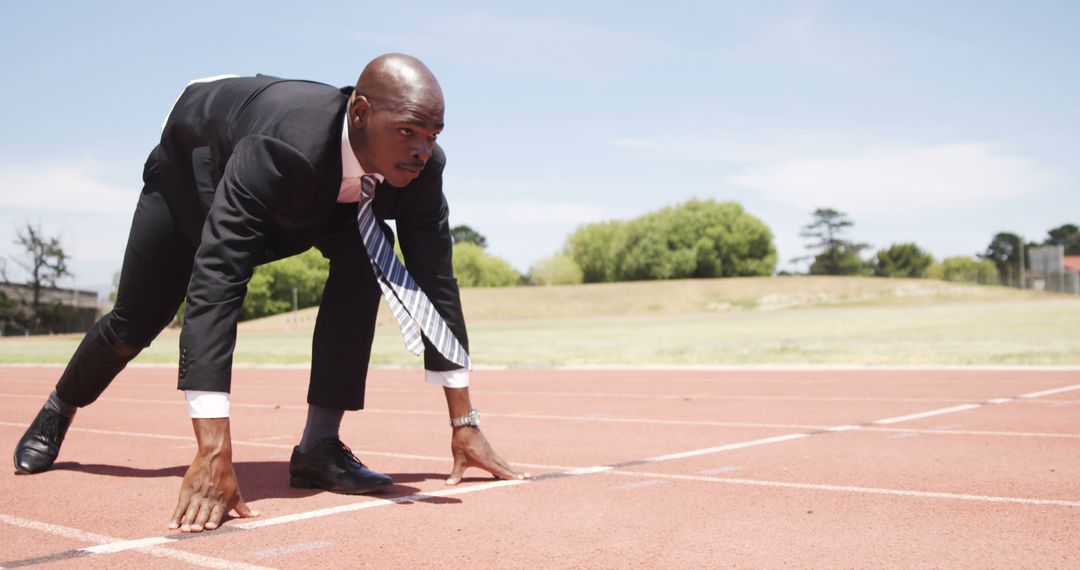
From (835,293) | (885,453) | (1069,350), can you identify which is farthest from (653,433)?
(835,293)

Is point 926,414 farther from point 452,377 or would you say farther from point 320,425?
point 320,425

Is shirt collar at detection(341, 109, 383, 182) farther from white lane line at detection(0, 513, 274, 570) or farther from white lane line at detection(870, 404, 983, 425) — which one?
white lane line at detection(870, 404, 983, 425)

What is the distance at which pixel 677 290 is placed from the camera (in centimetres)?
8881

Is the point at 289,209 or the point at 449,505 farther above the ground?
the point at 289,209

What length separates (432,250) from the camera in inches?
184

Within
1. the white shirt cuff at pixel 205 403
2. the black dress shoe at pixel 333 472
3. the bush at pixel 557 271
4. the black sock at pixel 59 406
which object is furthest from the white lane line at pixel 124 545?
the bush at pixel 557 271

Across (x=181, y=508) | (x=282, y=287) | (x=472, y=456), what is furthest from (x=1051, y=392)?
(x=282, y=287)

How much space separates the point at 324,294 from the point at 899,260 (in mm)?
139737

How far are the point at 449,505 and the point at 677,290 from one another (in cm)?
8541

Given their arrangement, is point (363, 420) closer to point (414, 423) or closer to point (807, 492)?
point (414, 423)

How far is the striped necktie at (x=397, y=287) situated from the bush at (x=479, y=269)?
117m

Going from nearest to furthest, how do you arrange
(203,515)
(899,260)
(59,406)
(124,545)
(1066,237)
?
(124,545) < (203,515) < (59,406) < (899,260) < (1066,237)

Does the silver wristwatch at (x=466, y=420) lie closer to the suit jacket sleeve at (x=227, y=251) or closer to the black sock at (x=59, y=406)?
the suit jacket sleeve at (x=227, y=251)

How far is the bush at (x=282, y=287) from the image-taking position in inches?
3679
